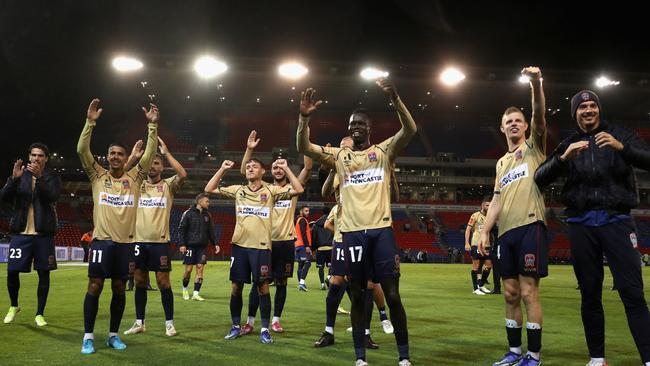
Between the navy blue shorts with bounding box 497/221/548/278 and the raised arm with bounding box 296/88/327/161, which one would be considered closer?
the navy blue shorts with bounding box 497/221/548/278

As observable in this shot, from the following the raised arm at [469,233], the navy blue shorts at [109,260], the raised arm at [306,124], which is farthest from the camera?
the raised arm at [469,233]

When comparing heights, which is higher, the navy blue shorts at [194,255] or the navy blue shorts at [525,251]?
the navy blue shorts at [525,251]

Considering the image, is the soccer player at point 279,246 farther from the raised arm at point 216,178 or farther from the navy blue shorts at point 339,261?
the navy blue shorts at point 339,261

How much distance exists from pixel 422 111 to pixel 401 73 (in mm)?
18166

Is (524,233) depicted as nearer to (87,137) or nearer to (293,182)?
(293,182)

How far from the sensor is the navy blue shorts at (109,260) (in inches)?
245

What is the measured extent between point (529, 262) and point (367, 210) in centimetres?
167

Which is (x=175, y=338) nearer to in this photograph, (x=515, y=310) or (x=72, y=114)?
(x=515, y=310)

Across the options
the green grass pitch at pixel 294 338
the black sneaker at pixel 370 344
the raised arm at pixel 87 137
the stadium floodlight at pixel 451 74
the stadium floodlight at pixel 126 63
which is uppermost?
the stadium floodlight at pixel 451 74

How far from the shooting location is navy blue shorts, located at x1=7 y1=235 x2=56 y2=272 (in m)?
8.30

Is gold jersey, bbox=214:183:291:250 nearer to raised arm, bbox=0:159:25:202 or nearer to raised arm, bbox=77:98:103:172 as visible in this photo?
raised arm, bbox=77:98:103:172

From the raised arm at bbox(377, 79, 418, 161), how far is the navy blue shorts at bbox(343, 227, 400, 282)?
2.88ft

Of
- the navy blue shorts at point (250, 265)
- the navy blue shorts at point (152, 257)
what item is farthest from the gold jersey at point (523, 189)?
the navy blue shorts at point (152, 257)

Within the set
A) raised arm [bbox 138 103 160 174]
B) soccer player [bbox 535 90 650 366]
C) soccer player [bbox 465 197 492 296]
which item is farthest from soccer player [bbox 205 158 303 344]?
soccer player [bbox 465 197 492 296]
